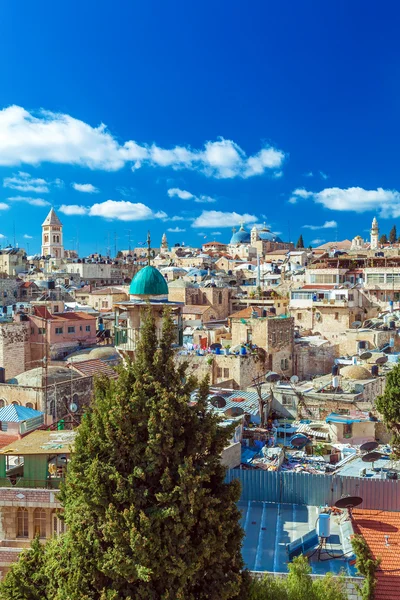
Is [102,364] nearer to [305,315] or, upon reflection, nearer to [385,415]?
[385,415]

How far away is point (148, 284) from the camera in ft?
57.2

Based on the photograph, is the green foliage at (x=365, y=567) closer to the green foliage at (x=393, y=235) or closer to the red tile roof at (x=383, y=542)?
the red tile roof at (x=383, y=542)

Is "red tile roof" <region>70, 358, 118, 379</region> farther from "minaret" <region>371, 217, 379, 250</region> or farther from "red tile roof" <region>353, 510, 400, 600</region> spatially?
"minaret" <region>371, 217, 379, 250</region>

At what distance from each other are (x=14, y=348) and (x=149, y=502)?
2290cm

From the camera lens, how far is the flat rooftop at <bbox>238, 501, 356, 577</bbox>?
427 inches

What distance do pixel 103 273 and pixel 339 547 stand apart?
66.2 metres

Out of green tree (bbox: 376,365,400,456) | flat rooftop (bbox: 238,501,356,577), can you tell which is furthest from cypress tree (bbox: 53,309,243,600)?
green tree (bbox: 376,365,400,456)

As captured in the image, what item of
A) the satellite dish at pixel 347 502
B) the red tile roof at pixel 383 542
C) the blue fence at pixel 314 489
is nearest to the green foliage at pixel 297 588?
the red tile roof at pixel 383 542

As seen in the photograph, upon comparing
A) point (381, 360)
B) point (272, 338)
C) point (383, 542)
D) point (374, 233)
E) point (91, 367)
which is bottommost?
point (383, 542)

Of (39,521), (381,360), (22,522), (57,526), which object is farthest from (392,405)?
(22,522)

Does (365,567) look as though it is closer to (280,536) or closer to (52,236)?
(280,536)

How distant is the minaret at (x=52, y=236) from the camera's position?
309 feet

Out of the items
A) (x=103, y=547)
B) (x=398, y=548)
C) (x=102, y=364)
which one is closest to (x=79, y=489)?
(x=103, y=547)

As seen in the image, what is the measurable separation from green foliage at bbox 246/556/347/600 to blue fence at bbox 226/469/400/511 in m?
3.69
